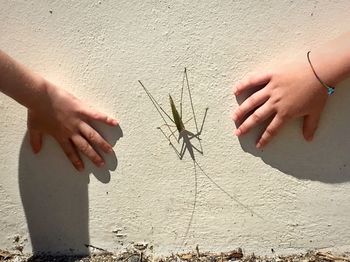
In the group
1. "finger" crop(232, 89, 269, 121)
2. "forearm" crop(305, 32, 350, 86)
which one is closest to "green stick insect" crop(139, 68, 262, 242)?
"finger" crop(232, 89, 269, 121)

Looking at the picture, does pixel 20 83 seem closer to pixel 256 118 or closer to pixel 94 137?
pixel 94 137

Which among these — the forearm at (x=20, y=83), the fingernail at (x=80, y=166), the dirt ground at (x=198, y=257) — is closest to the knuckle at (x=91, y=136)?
the fingernail at (x=80, y=166)

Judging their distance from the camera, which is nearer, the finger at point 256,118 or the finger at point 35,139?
the finger at point 256,118

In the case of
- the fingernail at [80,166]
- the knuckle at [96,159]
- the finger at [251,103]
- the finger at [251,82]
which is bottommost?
the fingernail at [80,166]

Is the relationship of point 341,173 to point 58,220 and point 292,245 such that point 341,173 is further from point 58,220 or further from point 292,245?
point 58,220

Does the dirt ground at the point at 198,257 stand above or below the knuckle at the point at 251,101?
below

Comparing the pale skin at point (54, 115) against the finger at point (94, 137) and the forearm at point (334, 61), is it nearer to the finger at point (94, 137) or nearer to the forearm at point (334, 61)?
the finger at point (94, 137)

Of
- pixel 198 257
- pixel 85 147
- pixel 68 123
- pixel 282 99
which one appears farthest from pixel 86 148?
pixel 282 99
